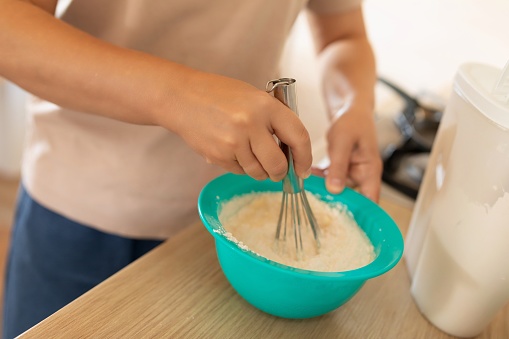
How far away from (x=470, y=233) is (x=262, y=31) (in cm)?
37

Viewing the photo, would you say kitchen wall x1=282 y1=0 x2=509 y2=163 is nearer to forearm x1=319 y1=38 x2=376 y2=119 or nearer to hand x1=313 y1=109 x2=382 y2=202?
forearm x1=319 y1=38 x2=376 y2=119

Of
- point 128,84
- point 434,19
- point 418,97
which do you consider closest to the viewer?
point 128,84

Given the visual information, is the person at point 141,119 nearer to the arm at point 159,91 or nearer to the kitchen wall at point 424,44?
the arm at point 159,91

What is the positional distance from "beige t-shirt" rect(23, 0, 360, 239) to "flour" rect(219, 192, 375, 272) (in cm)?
17

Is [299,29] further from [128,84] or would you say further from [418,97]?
[128,84]

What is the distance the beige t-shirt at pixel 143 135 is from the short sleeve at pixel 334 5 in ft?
0.39

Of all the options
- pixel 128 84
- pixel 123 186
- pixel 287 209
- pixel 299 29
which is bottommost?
pixel 299 29

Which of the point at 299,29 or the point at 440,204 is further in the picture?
the point at 299,29

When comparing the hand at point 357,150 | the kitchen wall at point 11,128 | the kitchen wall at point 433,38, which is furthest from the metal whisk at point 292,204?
the kitchen wall at point 11,128

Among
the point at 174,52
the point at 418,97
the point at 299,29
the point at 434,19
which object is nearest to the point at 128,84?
the point at 174,52

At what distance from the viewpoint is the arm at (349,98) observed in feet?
2.26

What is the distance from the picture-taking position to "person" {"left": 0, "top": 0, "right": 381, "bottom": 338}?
0.45m

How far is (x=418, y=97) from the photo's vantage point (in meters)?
1.30

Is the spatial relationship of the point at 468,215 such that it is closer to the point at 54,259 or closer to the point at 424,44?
the point at 54,259
